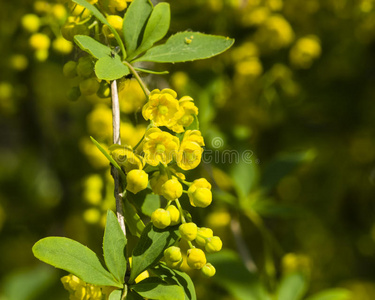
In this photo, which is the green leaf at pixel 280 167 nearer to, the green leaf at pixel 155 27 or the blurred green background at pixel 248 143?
the blurred green background at pixel 248 143

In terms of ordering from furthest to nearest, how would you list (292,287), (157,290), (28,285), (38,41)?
(28,285), (292,287), (38,41), (157,290)

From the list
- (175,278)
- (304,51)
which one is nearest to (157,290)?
(175,278)

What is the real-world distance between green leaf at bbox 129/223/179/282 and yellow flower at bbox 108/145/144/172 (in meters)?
0.13

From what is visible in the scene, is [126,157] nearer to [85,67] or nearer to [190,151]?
[190,151]

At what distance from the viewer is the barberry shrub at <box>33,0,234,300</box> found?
40.1 inches

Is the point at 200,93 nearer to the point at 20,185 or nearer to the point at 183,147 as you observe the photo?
the point at 183,147

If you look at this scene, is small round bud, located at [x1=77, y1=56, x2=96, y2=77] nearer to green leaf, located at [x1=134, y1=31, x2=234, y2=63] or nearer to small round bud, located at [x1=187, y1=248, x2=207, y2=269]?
green leaf, located at [x1=134, y1=31, x2=234, y2=63]

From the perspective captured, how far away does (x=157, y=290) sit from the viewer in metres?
1.00

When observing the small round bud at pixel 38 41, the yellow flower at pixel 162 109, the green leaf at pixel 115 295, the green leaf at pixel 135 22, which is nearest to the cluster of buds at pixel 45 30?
the small round bud at pixel 38 41

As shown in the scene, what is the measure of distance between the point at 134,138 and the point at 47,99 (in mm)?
1366

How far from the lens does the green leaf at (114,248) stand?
1.02 m

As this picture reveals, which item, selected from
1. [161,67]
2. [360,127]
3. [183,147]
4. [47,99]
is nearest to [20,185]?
[47,99]

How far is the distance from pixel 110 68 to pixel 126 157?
198 millimetres

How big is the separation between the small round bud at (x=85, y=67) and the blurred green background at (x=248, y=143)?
485 millimetres
